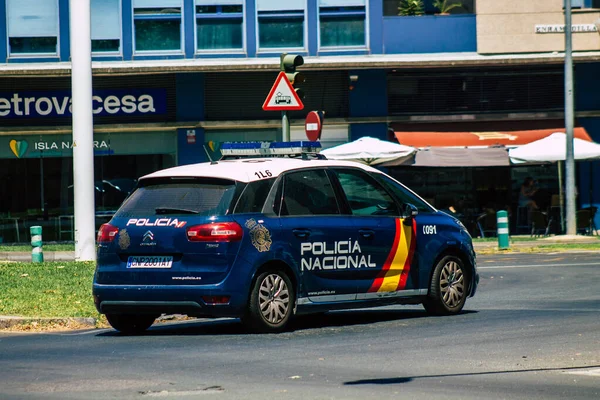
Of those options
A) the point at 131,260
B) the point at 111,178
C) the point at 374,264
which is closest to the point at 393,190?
the point at 374,264

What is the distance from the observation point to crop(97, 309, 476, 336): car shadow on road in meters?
11.9

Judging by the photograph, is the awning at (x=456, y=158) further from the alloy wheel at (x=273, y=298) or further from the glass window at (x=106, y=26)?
the alloy wheel at (x=273, y=298)

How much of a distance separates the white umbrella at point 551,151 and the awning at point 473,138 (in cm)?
166

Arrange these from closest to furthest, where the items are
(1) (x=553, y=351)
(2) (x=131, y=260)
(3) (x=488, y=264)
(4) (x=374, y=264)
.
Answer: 1. (1) (x=553, y=351)
2. (2) (x=131, y=260)
3. (4) (x=374, y=264)
4. (3) (x=488, y=264)

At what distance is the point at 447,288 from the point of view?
1308 cm

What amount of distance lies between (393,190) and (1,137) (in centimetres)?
2172

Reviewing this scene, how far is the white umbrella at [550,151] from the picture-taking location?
29.9 m

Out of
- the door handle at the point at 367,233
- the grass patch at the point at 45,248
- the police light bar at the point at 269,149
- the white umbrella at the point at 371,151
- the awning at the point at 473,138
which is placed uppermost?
the awning at the point at 473,138

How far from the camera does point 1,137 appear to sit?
32.7 metres

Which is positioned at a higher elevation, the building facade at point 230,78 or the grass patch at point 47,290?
the building facade at point 230,78

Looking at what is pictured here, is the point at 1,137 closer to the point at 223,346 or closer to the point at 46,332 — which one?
the point at 46,332

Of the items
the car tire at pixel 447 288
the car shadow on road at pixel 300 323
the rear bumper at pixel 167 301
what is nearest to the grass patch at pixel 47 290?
the car shadow on road at pixel 300 323

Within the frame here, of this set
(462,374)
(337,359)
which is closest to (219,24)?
(337,359)

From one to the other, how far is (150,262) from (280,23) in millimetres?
22332
